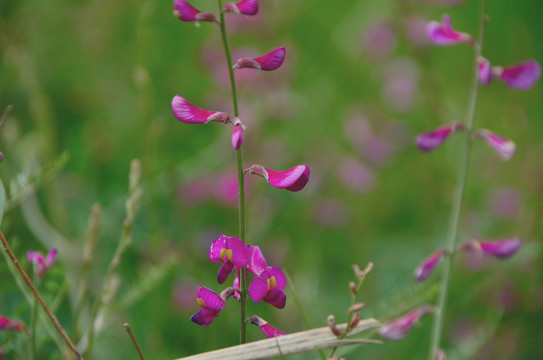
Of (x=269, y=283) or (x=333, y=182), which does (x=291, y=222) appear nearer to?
(x=333, y=182)

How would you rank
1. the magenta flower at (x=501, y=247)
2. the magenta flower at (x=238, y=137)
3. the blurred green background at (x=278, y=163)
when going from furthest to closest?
1. the blurred green background at (x=278, y=163)
2. the magenta flower at (x=501, y=247)
3. the magenta flower at (x=238, y=137)

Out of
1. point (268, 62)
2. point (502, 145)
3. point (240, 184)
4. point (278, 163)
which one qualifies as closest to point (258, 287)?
point (240, 184)

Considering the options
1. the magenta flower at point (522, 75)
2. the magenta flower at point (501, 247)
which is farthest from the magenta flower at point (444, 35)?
the magenta flower at point (501, 247)

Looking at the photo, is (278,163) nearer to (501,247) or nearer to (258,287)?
(501,247)

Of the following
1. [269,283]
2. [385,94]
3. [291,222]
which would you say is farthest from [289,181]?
[385,94]

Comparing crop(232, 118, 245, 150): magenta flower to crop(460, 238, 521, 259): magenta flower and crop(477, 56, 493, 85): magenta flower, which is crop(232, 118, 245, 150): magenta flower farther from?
crop(460, 238, 521, 259): magenta flower

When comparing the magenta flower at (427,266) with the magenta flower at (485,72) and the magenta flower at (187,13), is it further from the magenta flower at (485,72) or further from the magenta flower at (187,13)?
the magenta flower at (187,13)
